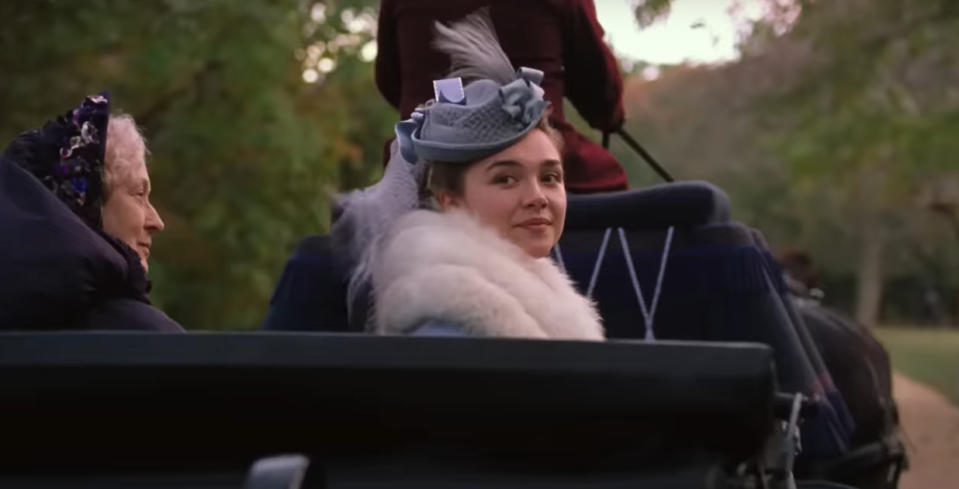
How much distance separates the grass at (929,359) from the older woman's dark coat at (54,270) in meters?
28.8

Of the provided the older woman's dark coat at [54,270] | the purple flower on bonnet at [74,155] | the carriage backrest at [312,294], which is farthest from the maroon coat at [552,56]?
the older woman's dark coat at [54,270]

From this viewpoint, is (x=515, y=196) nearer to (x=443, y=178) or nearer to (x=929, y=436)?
(x=443, y=178)

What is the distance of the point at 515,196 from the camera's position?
3627 millimetres

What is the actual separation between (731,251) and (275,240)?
41.7 ft

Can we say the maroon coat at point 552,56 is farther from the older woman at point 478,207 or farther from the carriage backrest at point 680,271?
the older woman at point 478,207

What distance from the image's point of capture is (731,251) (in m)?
4.38

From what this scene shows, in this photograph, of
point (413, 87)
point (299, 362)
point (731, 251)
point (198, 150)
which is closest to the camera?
point (299, 362)

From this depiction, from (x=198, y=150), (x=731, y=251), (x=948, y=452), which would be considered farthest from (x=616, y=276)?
(x=948, y=452)

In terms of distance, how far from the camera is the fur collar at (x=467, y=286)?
9.91 ft

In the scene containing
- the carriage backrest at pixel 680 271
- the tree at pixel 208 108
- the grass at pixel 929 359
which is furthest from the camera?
the grass at pixel 929 359

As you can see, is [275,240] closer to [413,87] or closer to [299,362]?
[413,87]

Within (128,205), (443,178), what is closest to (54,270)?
(128,205)

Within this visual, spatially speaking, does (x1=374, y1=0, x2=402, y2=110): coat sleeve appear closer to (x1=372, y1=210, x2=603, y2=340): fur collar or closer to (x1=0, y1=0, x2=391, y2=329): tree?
(x1=372, y1=210, x2=603, y2=340): fur collar

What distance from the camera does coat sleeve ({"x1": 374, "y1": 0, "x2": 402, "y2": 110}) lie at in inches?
194
